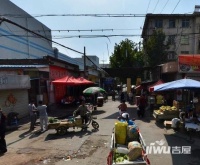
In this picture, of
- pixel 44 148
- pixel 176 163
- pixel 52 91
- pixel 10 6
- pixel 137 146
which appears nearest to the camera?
pixel 137 146

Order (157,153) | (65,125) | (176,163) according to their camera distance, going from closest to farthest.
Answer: (176,163) → (157,153) → (65,125)

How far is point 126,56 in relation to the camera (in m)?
43.6

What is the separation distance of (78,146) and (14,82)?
7941mm

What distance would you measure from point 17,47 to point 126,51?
19648mm

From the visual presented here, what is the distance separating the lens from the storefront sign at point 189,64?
63.2ft

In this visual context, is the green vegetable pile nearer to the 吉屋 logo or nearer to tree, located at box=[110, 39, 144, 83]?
the 吉屋 logo

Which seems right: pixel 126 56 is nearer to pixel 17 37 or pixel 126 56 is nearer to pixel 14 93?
pixel 17 37

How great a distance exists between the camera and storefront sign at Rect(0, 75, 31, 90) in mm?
15188

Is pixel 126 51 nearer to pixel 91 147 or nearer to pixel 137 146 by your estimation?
pixel 91 147

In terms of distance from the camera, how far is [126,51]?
43688 millimetres

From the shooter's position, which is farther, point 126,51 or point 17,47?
point 126,51

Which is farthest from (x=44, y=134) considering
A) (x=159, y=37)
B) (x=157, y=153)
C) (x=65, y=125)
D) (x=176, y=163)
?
(x=159, y=37)

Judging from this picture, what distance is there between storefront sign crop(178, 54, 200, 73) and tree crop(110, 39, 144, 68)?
2398 cm

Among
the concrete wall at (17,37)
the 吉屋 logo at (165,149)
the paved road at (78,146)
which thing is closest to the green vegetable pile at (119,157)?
the paved road at (78,146)
